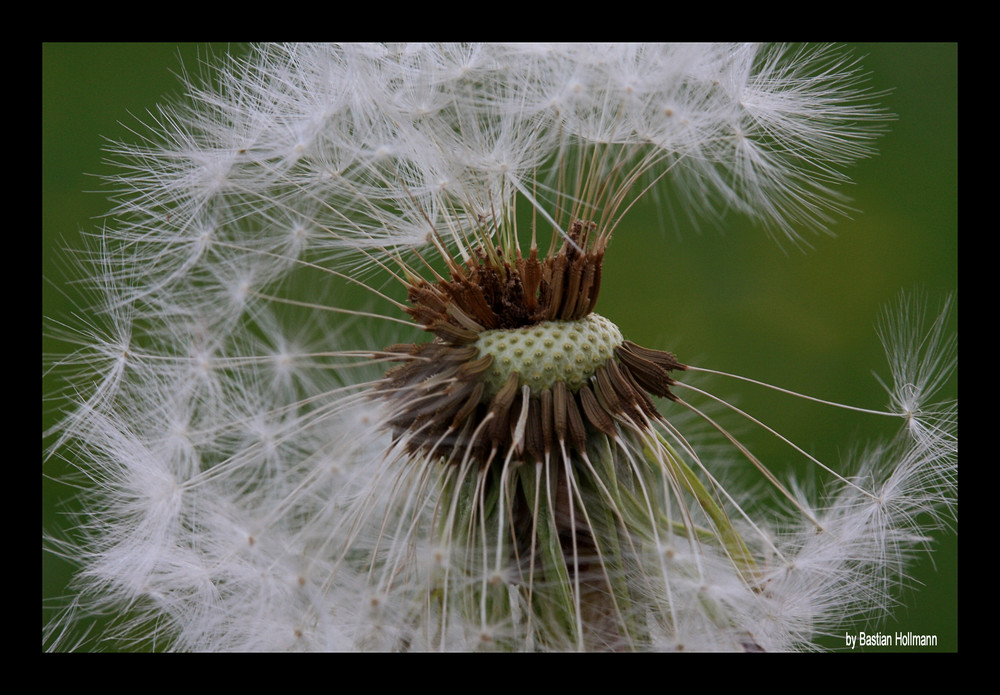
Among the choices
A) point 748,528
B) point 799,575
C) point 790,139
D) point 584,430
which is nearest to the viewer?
point 584,430

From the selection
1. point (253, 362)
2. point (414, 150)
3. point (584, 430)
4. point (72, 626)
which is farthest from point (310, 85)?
point (72, 626)

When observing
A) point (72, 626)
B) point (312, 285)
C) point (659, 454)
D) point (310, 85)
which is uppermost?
point (310, 85)

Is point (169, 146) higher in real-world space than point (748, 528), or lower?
higher

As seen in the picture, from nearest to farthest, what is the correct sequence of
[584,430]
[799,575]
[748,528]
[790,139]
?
[584,430] → [799,575] → [790,139] → [748,528]

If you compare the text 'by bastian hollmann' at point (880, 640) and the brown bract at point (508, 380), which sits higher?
the brown bract at point (508, 380)

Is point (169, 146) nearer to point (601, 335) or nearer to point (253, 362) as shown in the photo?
point (253, 362)

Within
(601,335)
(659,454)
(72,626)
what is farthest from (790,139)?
(72,626)

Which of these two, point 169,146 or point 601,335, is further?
point 169,146

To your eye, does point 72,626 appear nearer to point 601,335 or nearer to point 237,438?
point 237,438

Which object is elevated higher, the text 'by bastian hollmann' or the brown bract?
the brown bract
